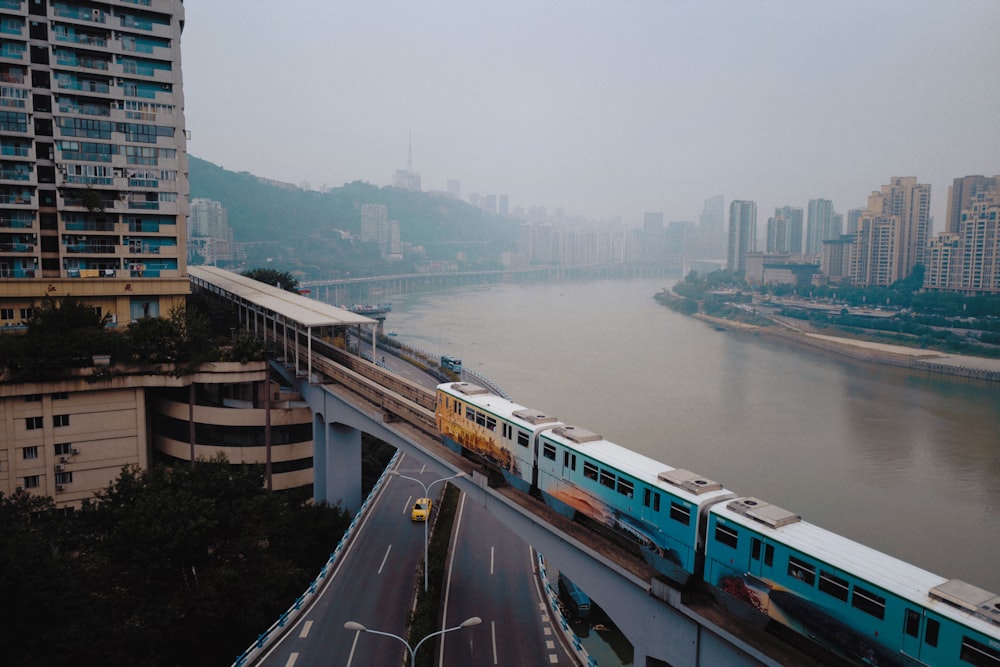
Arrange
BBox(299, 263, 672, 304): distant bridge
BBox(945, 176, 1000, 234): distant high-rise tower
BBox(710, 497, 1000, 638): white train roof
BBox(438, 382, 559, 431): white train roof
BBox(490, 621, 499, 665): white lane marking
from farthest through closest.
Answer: BBox(299, 263, 672, 304): distant bridge, BBox(945, 176, 1000, 234): distant high-rise tower, BBox(438, 382, 559, 431): white train roof, BBox(490, 621, 499, 665): white lane marking, BBox(710, 497, 1000, 638): white train roof

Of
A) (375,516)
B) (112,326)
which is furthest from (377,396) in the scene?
(112,326)

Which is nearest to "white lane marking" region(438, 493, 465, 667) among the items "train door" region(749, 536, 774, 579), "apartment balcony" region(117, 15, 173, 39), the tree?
"train door" region(749, 536, 774, 579)

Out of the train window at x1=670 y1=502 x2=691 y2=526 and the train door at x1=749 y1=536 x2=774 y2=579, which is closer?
the train door at x1=749 y1=536 x2=774 y2=579

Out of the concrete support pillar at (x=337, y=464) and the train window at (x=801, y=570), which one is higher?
the train window at (x=801, y=570)

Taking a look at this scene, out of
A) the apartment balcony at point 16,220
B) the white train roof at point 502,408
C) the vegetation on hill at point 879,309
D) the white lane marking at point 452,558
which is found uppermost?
the apartment balcony at point 16,220

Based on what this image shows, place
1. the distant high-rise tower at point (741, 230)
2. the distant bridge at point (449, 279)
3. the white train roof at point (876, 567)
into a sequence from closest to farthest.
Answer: the white train roof at point (876, 567) < the distant bridge at point (449, 279) < the distant high-rise tower at point (741, 230)

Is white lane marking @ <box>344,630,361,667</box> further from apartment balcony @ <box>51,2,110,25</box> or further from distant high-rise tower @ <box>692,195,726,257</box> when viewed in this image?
distant high-rise tower @ <box>692,195,726,257</box>

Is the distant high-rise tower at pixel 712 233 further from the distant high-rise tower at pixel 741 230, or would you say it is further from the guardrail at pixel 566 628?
the guardrail at pixel 566 628

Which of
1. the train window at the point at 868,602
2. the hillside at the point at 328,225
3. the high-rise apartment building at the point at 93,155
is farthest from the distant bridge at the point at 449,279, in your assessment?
the train window at the point at 868,602
